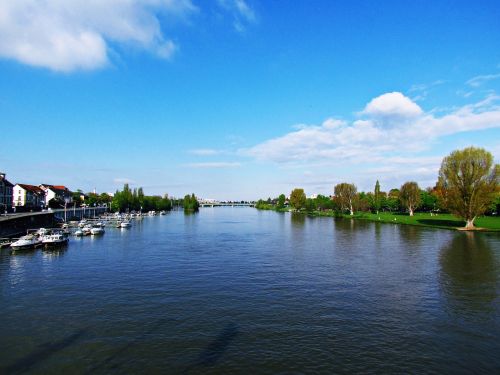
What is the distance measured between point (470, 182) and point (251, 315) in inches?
3254

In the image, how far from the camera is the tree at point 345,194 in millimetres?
174462

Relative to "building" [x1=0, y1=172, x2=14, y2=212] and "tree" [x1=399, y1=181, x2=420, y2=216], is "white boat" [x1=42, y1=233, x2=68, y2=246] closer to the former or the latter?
"building" [x1=0, y1=172, x2=14, y2=212]

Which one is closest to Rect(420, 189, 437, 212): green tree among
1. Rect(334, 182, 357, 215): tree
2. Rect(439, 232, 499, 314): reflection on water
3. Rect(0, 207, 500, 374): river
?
Rect(334, 182, 357, 215): tree

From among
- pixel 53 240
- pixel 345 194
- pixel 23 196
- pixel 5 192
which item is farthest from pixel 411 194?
pixel 23 196

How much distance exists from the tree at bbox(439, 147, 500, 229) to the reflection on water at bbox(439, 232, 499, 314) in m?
27.6

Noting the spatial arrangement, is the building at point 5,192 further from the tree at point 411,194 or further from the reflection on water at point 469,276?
the tree at point 411,194

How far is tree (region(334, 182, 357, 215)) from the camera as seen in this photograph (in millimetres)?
174462

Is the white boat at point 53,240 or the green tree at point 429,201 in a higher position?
the green tree at point 429,201

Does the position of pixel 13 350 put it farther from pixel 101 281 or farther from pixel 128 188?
pixel 128 188

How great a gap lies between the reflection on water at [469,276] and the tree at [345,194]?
112105mm

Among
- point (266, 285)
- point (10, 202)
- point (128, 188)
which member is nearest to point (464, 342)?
point (266, 285)

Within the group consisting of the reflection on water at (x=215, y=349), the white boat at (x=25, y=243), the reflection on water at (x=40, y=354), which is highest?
the white boat at (x=25, y=243)

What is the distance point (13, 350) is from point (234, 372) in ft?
42.2

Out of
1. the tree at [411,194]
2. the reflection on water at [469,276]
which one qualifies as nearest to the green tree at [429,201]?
the tree at [411,194]
